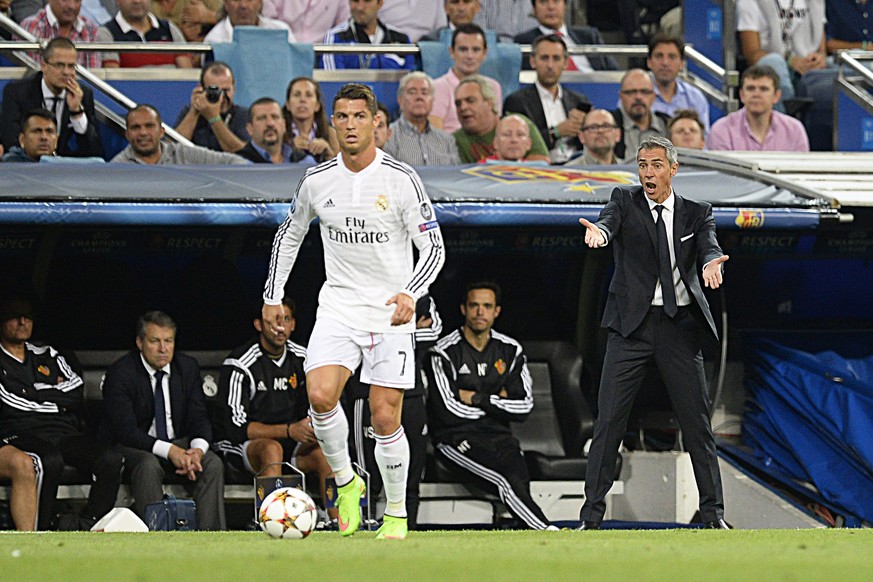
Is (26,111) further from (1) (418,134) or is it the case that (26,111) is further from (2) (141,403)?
(1) (418,134)

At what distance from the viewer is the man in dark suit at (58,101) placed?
8.93m

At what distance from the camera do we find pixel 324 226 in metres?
6.07

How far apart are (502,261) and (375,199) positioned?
367 cm

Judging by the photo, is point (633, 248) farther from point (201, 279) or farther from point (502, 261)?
point (201, 279)

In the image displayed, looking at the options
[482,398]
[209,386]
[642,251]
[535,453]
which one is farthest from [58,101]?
[642,251]

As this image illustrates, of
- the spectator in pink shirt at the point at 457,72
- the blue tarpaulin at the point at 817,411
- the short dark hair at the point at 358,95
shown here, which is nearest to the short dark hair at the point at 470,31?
the spectator in pink shirt at the point at 457,72

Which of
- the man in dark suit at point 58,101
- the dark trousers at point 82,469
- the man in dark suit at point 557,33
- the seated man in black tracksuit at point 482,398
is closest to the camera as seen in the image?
the dark trousers at point 82,469

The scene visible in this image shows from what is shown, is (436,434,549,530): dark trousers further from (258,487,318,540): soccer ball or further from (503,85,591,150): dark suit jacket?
(258,487,318,540): soccer ball

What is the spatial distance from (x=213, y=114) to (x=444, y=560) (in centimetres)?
537

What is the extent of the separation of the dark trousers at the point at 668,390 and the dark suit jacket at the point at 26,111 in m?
4.13

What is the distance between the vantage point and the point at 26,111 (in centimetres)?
891

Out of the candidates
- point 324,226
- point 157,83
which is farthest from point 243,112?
point 324,226

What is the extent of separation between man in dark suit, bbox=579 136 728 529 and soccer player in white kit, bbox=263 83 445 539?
104 cm

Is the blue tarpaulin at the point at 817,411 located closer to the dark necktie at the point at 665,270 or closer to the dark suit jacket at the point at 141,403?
the dark necktie at the point at 665,270
